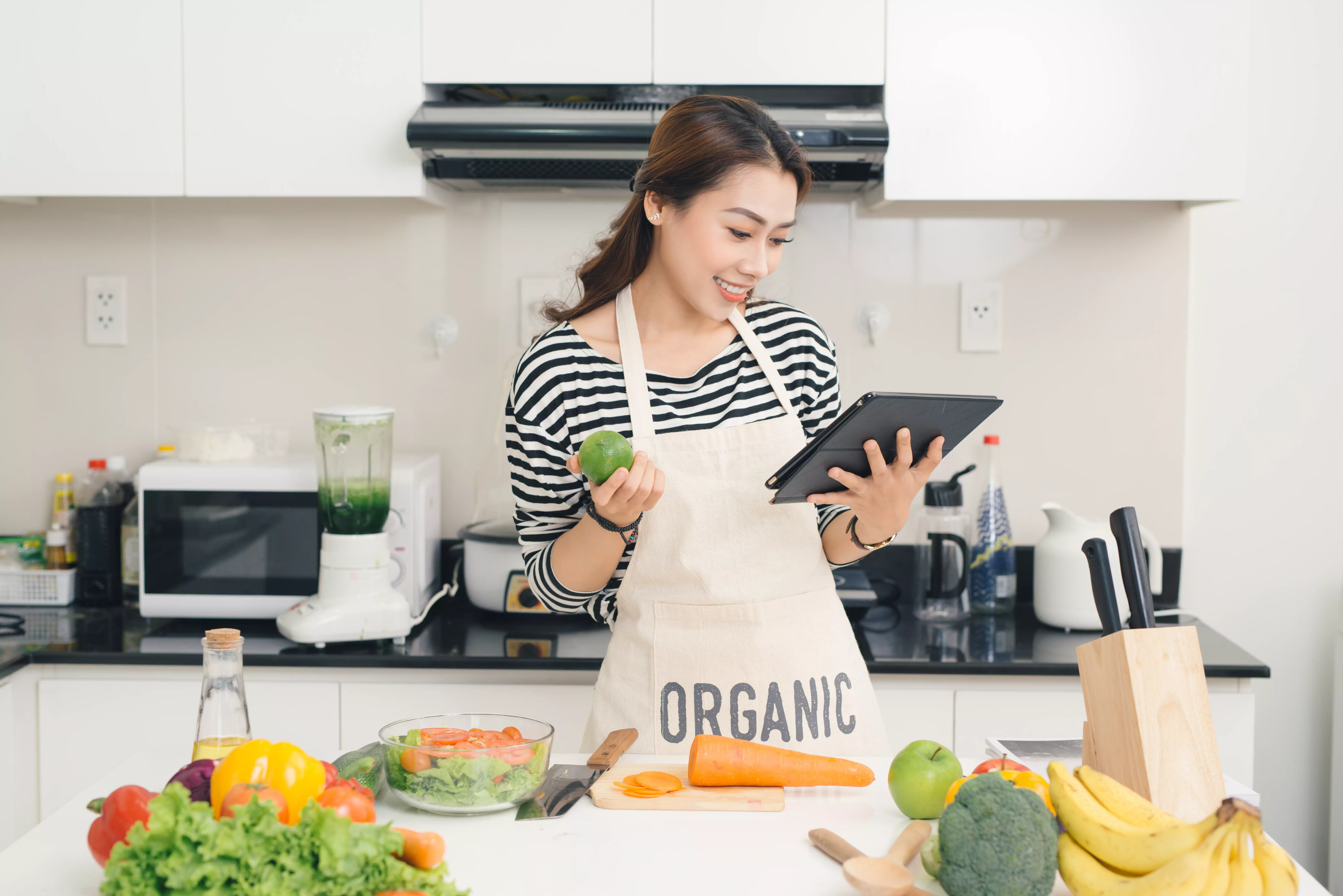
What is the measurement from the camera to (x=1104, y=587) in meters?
0.93

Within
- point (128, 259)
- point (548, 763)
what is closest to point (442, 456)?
point (128, 259)

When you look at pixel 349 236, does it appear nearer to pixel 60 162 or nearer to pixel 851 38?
pixel 60 162

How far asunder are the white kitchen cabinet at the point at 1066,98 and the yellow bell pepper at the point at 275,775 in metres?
1.46

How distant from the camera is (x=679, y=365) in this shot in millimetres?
1494

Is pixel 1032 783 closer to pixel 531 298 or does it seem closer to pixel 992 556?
pixel 992 556

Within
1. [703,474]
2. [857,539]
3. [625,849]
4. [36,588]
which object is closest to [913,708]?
[857,539]

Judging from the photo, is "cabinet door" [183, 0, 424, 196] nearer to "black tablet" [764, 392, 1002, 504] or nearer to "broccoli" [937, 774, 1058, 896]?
"black tablet" [764, 392, 1002, 504]

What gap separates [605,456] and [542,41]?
40.8 inches

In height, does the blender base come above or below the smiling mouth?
below

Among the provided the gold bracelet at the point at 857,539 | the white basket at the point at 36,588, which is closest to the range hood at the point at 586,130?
the gold bracelet at the point at 857,539

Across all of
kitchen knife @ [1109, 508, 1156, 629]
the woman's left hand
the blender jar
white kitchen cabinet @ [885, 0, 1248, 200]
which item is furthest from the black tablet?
the blender jar

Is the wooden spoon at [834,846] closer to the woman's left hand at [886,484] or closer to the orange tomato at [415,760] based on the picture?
the orange tomato at [415,760]

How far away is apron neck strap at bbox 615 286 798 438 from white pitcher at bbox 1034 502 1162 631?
2.58ft

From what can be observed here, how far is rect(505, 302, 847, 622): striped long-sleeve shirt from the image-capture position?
4.75 ft
